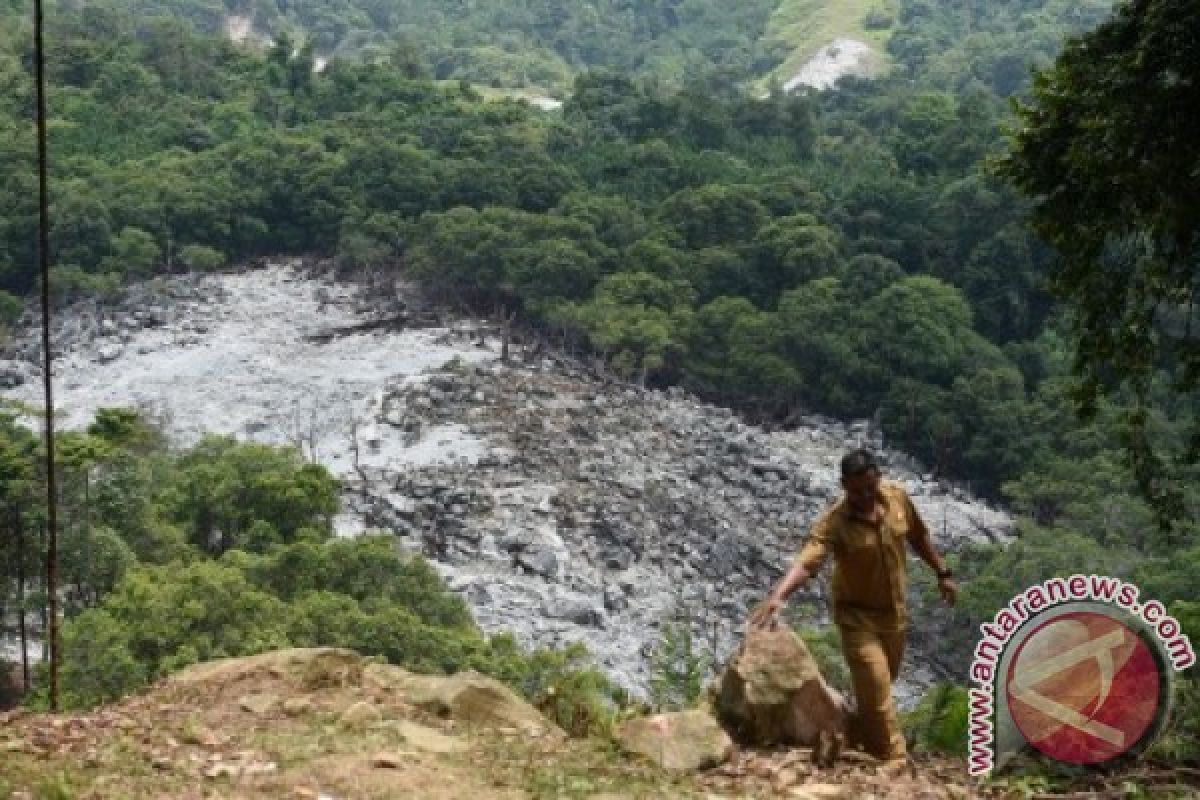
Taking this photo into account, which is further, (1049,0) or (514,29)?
(514,29)

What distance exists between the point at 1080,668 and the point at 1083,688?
107mm

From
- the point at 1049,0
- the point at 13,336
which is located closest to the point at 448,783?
the point at 13,336

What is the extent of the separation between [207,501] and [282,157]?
23.9m

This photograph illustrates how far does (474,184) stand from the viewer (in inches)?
1660

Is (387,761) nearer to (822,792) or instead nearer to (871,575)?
(822,792)

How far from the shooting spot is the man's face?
4.94 meters

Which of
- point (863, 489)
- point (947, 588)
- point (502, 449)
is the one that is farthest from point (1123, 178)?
point (502, 449)

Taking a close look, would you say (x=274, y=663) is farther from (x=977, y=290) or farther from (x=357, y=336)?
(x=977, y=290)

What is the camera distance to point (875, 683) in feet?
16.9

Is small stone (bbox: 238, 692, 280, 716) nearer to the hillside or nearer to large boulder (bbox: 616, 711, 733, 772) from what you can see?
the hillside

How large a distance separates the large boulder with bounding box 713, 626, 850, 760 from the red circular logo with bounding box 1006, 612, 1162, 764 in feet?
3.12

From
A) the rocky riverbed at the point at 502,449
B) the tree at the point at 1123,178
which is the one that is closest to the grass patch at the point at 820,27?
the rocky riverbed at the point at 502,449

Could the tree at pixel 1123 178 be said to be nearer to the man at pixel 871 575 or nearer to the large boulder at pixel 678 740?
the man at pixel 871 575

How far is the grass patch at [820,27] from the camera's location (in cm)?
8975
